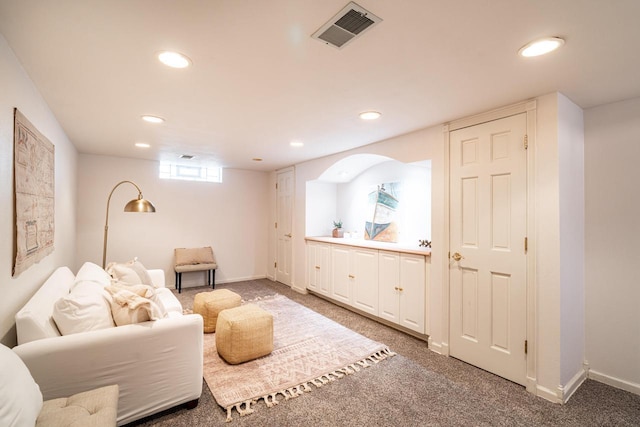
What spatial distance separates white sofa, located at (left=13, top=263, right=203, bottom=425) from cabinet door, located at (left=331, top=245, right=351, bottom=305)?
2439 millimetres

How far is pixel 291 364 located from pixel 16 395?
1.91 metres

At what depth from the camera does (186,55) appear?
5.59ft

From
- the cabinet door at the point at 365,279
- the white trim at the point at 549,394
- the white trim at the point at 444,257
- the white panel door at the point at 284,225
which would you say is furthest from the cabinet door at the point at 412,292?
the white panel door at the point at 284,225

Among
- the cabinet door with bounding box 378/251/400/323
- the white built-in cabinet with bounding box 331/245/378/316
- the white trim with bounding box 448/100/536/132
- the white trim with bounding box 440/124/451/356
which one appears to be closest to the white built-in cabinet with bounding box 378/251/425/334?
the cabinet door with bounding box 378/251/400/323

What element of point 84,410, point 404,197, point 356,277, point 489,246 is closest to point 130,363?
point 84,410

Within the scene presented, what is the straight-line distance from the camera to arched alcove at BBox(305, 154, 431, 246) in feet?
13.1

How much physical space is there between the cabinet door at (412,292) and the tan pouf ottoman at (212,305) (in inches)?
77.8

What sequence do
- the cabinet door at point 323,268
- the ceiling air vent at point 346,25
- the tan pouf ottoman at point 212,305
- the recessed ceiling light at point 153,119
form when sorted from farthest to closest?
1. the cabinet door at point 323,268
2. the tan pouf ottoman at point 212,305
3. the recessed ceiling light at point 153,119
4. the ceiling air vent at point 346,25

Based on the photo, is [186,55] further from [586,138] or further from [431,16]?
[586,138]

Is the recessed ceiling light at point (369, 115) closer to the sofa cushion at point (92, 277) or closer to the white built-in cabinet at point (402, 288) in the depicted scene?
the white built-in cabinet at point (402, 288)

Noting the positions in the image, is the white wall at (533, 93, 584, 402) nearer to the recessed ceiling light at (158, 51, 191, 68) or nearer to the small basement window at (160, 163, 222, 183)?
the recessed ceiling light at (158, 51, 191, 68)

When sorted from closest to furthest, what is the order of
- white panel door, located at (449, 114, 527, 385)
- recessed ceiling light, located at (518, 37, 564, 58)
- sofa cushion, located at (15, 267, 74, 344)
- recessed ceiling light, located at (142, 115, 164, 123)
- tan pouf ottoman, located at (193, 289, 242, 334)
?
recessed ceiling light, located at (518, 37, 564, 58) < sofa cushion, located at (15, 267, 74, 344) < white panel door, located at (449, 114, 527, 385) < recessed ceiling light, located at (142, 115, 164, 123) < tan pouf ottoman, located at (193, 289, 242, 334)

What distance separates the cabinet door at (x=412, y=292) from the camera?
3.18 meters

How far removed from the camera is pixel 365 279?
390 cm
